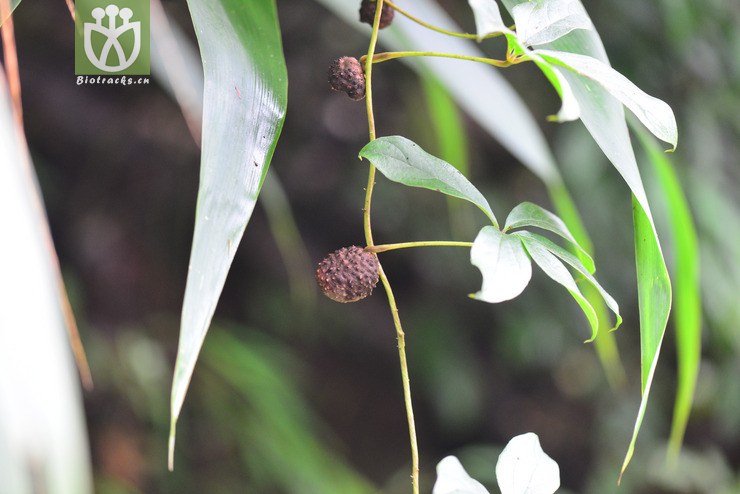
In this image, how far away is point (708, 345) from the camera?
Answer: 112 centimetres

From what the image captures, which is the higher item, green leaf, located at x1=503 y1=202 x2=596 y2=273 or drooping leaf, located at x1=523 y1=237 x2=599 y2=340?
green leaf, located at x1=503 y1=202 x2=596 y2=273

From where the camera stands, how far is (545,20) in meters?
0.22

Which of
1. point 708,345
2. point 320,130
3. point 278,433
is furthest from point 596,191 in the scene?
point 278,433

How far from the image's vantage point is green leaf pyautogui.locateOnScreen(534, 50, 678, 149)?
203mm

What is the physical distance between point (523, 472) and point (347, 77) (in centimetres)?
14

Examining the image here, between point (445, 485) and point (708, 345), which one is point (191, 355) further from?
point (708, 345)

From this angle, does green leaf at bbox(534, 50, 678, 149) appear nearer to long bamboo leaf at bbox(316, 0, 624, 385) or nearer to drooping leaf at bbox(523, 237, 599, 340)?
drooping leaf at bbox(523, 237, 599, 340)

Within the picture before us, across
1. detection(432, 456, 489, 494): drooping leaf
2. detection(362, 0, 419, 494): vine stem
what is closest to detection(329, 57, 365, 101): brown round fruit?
detection(362, 0, 419, 494): vine stem

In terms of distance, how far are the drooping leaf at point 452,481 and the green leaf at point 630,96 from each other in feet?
0.36

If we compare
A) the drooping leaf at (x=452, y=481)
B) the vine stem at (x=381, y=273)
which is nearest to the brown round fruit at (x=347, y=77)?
the vine stem at (x=381, y=273)

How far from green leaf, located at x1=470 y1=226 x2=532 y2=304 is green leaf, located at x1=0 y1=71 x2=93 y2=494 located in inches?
4.4

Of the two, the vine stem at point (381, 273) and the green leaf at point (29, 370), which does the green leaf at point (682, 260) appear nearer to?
the vine stem at point (381, 273)

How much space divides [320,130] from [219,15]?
0.92 metres

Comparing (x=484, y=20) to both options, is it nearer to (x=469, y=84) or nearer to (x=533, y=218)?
(x=533, y=218)
